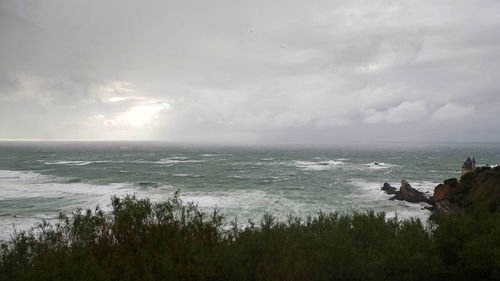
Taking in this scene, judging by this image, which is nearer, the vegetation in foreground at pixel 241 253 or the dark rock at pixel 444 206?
the vegetation in foreground at pixel 241 253

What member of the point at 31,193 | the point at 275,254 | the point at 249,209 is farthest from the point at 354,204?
the point at 31,193

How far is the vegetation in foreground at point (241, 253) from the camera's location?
5.86 metres

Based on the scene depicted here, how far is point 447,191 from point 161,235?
33.3 m

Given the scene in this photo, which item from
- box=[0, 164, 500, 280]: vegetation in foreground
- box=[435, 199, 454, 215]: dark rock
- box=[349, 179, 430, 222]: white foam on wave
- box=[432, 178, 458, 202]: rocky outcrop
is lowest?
box=[349, 179, 430, 222]: white foam on wave

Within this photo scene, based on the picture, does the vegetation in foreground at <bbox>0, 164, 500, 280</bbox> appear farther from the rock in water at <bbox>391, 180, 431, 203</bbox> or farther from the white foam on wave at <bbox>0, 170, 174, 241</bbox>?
the rock in water at <bbox>391, 180, 431, 203</bbox>

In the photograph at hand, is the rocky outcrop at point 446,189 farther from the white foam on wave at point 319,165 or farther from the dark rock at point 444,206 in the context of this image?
the white foam on wave at point 319,165

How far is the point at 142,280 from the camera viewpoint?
5590mm

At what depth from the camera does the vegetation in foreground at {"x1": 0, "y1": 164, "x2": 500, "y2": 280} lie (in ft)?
19.2

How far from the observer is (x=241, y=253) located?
656cm

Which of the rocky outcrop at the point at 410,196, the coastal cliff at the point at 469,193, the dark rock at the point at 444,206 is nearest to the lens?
the coastal cliff at the point at 469,193

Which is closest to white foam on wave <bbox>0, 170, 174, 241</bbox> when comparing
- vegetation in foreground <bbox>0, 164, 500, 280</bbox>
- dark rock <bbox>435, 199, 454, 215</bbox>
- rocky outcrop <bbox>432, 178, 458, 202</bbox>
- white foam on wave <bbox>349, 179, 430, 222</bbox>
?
vegetation in foreground <bbox>0, 164, 500, 280</bbox>

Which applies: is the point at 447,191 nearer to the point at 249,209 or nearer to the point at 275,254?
the point at 249,209

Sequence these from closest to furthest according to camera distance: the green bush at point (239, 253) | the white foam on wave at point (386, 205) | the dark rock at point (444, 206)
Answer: the green bush at point (239, 253)
the dark rock at point (444, 206)
the white foam on wave at point (386, 205)

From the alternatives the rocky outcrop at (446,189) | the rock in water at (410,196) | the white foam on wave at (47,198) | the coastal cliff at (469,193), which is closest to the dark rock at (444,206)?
the coastal cliff at (469,193)
